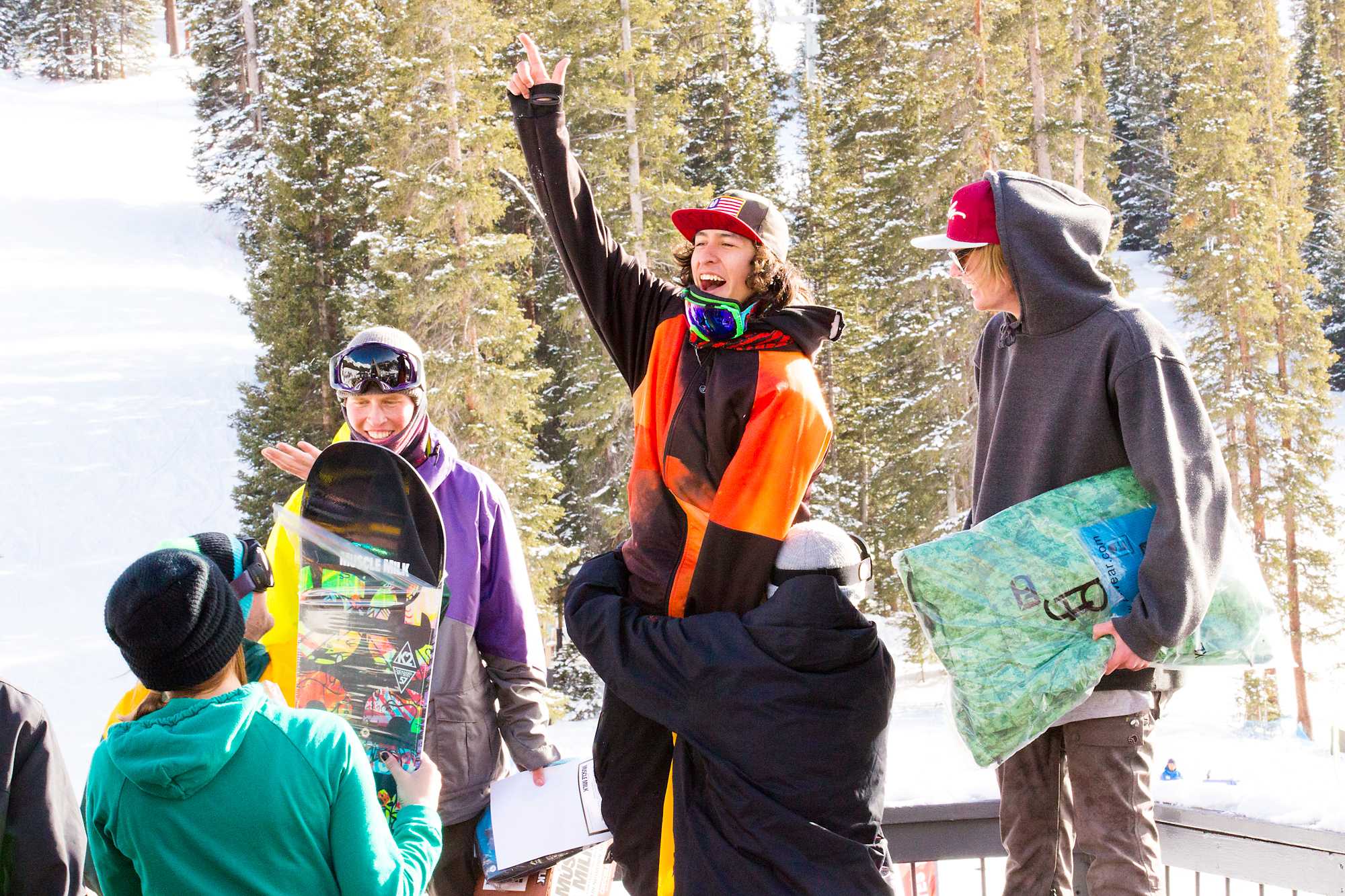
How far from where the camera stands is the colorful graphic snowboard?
2773 mm

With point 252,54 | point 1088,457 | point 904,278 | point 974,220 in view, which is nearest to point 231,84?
point 252,54

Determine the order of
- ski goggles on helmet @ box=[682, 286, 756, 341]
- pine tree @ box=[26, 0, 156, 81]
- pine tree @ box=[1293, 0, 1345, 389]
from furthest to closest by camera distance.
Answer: pine tree @ box=[26, 0, 156, 81], pine tree @ box=[1293, 0, 1345, 389], ski goggles on helmet @ box=[682, 286, 756, 341]

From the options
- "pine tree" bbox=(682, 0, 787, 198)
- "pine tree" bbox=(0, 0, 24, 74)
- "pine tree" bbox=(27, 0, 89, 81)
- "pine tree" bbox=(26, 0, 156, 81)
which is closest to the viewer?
"pine tree" bbox=(682, 0, 787, 198)

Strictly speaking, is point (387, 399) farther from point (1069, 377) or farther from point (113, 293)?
point (113, 293)

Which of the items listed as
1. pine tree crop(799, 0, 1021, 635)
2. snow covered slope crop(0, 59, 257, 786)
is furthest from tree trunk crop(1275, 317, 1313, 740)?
snow covered slope crop(0, 59, 257, 786)

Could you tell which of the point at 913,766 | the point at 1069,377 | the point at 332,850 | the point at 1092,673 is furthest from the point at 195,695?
the point at 913,766

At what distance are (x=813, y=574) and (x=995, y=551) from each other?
23.9 inches

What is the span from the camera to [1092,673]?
2422 mm

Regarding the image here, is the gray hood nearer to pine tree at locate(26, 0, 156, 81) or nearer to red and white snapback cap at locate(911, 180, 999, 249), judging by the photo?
red and white snapback cap at locate(911, 180, 999, 249)

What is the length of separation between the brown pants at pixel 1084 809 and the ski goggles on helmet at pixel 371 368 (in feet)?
6.34

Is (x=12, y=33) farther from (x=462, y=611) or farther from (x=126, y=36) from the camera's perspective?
(x=462, y=611)

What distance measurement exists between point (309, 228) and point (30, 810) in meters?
18.6

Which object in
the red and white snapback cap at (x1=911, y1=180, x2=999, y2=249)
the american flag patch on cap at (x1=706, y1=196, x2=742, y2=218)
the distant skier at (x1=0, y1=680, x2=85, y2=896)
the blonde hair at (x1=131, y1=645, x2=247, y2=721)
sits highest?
the american flag patch on cap at (x1=706, y1=196, x2=742, y2=218)

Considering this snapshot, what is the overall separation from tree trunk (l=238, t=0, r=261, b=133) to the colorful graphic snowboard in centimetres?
3407
